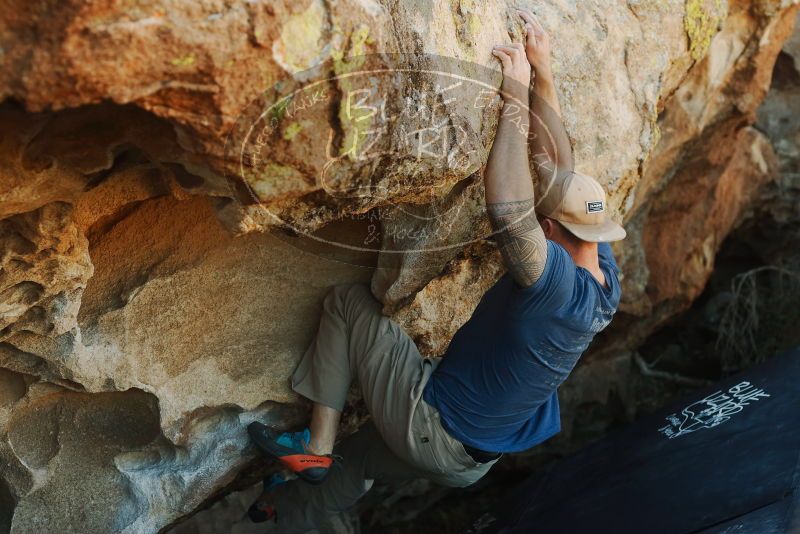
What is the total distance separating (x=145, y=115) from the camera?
1.73 m

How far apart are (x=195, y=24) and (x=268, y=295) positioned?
129 centimetres

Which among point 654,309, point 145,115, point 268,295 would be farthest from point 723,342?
point 145,115

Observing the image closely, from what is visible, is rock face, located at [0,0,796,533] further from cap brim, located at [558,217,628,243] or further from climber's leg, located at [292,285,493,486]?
cap brim, located at [558,217,628,243]

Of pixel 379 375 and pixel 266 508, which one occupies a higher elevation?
pixel 379 375

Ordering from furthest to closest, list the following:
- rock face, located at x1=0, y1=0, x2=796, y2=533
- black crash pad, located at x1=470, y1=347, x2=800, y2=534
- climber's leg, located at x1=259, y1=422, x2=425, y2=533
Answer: climber's leg, located at x1=259, y1=422, x2=425, y2=533 < black crash pad, located at x1=470, y1=347, x2=800, y2=534 < rock face, located at x1=0, y1=0, x2=796, y2=533

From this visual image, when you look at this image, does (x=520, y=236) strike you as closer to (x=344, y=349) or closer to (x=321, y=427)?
(x=344, y=349)

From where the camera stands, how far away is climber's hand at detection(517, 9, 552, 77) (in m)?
2.44

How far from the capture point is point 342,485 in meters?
3.05

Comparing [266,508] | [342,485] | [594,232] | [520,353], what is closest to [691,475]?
[520,353]

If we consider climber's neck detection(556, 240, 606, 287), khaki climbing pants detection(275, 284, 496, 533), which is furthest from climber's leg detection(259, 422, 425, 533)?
climber's neck detection(556, 240, 606, 287)

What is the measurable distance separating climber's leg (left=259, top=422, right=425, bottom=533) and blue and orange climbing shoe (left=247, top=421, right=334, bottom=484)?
0.25 m

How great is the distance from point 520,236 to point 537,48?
0.59m

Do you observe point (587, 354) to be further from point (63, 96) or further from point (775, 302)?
point (63, 96)

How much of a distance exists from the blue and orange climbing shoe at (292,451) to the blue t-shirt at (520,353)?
1.29 feet
